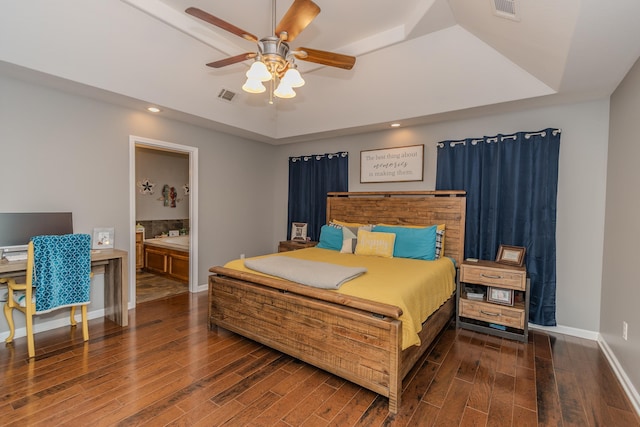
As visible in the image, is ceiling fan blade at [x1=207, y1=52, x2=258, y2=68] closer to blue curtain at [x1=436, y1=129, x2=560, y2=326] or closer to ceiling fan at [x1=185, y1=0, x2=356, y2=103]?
ceiling fan at [x1=185, y1=0, x2=356, y2=103]

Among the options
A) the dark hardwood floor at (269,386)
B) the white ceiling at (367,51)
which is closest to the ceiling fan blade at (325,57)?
the white ceiling at (367,51)

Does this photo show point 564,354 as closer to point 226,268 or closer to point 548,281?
point 548,281

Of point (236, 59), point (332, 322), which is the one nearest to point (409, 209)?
point (332, 322)

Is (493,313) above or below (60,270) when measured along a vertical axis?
below

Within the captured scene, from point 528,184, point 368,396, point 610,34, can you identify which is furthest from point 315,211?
point 610,34

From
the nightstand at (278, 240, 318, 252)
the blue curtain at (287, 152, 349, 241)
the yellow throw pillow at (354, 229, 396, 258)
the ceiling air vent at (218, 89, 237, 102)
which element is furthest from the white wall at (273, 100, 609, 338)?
the ceiling air vent at (218, 89, 237, 102)

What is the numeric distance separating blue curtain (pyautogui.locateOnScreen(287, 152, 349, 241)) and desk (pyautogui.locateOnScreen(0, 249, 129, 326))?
2646 millimetres

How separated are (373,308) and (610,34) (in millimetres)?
2243

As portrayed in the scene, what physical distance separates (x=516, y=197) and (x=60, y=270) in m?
4.47

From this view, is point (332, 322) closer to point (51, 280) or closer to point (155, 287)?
point (51, 280)

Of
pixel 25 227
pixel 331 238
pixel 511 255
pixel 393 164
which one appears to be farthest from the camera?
pixel 393 164

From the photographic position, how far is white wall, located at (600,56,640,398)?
7.10 ft

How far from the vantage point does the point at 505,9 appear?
2.14 m

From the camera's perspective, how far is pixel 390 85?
352 centimetres
